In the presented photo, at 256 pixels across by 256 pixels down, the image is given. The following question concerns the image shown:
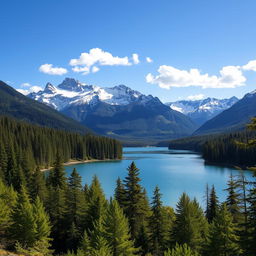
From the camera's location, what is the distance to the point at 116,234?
111ft

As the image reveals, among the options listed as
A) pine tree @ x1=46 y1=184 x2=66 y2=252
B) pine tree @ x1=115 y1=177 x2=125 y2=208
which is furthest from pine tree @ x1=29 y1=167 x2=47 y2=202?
pine tree @ x1=115 y1=177 x2=125 y2=208

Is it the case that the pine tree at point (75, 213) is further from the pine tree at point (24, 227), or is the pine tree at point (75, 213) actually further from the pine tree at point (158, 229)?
the pine tree at point (158, 229)

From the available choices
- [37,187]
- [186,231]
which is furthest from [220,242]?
[37,187]

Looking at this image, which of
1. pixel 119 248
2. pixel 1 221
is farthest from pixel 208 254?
pixel 1 221

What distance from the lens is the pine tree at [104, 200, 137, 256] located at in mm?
33562

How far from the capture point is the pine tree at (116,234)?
3356 centimetres

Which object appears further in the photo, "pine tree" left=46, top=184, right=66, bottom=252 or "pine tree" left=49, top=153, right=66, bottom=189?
"pine tree" left=49, top=153, right=66, bottom=189

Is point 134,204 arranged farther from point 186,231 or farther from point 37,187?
point 37,187

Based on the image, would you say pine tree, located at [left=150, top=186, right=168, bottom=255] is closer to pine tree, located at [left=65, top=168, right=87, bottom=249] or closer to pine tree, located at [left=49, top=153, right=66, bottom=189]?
pine tree, located at [left=65, top=168, right=87, bottom=249]

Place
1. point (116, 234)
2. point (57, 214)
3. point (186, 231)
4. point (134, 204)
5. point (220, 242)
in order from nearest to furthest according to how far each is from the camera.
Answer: point (220, 242), point (116, 234), point (186, 231), point (134, 204), point (57, 214)

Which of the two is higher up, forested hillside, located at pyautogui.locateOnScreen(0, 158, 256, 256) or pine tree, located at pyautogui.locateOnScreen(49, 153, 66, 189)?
pine tree, located at pyautogui.locateOnScreen(49, 153, 66, 189)

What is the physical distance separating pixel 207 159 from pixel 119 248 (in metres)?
170

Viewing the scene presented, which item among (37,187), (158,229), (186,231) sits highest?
(37,187)

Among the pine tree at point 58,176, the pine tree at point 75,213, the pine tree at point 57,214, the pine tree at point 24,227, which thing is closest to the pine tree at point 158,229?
the pine tree at point 75,213
